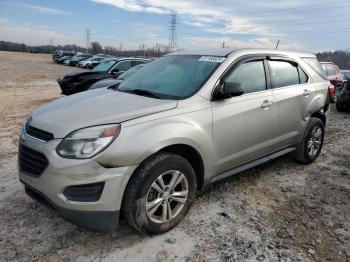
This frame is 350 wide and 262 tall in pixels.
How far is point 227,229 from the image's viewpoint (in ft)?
11.5

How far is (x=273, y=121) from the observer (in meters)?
4.35

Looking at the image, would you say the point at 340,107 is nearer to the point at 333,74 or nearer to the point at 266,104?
the point at 333,74

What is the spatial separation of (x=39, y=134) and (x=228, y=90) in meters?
1.88

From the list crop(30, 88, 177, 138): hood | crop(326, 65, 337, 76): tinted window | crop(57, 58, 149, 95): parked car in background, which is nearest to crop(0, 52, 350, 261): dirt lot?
crop(30, 88, 177, 138): hood

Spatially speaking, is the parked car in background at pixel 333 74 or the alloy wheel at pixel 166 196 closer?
the alloy wheel at pixel 166 196

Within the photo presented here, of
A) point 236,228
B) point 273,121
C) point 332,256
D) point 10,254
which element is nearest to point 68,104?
point 10,254

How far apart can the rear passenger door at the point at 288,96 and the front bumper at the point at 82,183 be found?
7.83ft

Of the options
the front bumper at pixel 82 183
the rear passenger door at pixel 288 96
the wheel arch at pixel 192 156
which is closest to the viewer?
the front bumper at pixel 82 183

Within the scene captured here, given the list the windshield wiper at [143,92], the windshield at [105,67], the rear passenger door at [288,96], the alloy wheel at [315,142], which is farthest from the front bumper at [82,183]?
the windshield at [105,67]

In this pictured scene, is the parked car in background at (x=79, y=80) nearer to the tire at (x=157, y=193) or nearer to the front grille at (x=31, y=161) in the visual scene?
the front grille at (x=31, y=161)

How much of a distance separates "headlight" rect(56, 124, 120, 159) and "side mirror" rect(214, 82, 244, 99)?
1.25 metres

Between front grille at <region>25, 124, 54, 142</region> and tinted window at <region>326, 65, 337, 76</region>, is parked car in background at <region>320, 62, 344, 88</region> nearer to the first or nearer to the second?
tinted window at <region>326, 65, 337, 76</region>

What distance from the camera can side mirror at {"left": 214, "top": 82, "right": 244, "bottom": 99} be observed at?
3564mm

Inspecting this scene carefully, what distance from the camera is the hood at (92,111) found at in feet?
9.77
